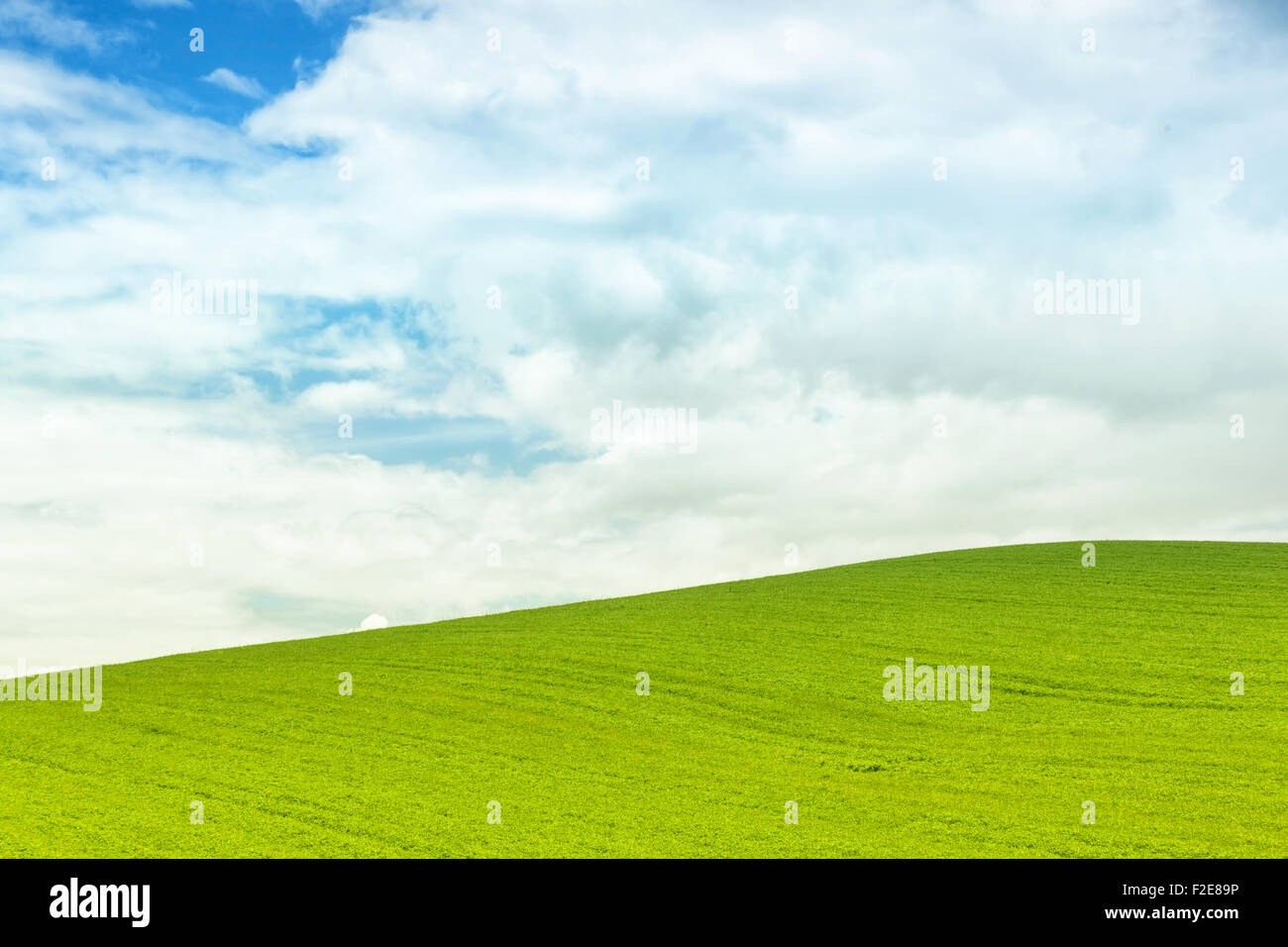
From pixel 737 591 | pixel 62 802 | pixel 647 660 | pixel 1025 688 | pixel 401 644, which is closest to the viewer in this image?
pixel 62 802

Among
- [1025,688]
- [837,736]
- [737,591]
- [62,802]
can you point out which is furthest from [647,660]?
[62,802]

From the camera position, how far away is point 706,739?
840 inches

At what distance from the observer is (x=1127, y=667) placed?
86.7 feet

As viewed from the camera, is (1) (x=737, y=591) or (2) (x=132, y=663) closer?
(2) (x=132, y=663)

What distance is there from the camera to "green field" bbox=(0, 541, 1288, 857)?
15.3 metres

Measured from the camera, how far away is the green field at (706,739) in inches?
602
